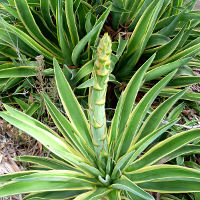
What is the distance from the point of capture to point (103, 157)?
1.08 meters

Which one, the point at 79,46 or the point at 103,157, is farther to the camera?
the point at 79,46

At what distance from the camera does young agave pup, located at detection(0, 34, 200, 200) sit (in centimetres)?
99

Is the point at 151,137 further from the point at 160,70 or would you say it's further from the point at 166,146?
the point at 160,70

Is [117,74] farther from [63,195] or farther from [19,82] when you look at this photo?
[63,195]

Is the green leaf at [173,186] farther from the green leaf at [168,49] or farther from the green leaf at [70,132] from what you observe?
the green leaf at [168,49]

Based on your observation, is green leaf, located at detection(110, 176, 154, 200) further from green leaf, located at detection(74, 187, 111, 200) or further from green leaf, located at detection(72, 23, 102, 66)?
green leaf, located at detection(72, 23, 102, 66)

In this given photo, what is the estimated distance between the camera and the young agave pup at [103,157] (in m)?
0.99

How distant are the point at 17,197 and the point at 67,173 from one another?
45 centimetres

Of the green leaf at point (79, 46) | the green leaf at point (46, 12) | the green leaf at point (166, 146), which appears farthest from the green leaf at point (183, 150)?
the green leaf at point (46, 12)

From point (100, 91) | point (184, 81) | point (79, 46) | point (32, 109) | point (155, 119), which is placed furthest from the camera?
point (184, 81)

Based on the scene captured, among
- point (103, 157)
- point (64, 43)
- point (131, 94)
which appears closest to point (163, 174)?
point (103, 157)

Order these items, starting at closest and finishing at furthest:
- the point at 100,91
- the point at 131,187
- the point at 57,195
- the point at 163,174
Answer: the point at 100,91
the point at 131,187
the point at 163,174
the point at 57,195

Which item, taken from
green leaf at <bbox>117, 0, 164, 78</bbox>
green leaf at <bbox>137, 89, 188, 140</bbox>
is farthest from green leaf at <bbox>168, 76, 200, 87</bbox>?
green leaf at <bbox>137, 89, 188, 140</bbox>

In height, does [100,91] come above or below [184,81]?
above
